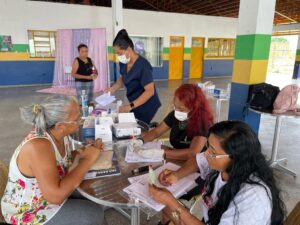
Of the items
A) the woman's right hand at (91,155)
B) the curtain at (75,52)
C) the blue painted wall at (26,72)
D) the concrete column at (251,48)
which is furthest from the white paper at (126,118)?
the blue painted wall at (26,72)

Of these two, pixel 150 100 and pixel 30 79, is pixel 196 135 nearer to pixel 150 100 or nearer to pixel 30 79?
pixel 150 100

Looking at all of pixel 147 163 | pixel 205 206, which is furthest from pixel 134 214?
pixel 205 206

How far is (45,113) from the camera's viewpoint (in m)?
1.17

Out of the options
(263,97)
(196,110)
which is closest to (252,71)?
(263,97)

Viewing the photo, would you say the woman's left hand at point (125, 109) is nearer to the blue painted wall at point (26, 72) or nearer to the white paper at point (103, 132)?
the white paper at point (103, 132)

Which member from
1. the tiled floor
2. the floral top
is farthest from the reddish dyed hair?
the floral top

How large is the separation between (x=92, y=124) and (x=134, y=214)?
76cm

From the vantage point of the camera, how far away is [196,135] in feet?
5.08

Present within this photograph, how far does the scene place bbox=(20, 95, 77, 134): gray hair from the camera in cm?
115

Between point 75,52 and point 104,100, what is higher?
point 75,52

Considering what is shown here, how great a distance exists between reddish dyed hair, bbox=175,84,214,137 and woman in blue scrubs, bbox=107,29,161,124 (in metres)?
0.75

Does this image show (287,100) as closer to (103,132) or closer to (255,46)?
(255,46)

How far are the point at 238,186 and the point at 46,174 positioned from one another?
0.82 metres

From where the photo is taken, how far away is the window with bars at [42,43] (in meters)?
8.29
